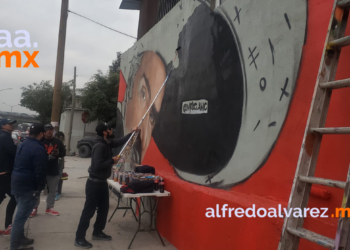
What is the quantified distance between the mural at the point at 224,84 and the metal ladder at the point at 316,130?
0.60 meters

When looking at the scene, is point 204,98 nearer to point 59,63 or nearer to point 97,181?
point 97,181

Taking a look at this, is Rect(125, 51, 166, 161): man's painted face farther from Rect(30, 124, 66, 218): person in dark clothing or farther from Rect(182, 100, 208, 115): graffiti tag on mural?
Rect(30, 124, 66, 218): person in dark clothing

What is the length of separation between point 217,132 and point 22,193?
8.77 ft

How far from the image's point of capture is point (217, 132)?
3877 mm

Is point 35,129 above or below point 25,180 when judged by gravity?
above

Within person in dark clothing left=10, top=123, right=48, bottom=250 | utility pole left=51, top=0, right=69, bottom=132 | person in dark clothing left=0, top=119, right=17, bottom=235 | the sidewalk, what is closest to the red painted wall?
the sidewalk

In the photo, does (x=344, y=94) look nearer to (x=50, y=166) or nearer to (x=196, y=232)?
(x=196, y=232)

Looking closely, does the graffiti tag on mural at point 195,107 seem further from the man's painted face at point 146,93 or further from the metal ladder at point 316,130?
the metal ladder at point 316,130

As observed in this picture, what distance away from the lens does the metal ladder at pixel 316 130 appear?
A: 198cm

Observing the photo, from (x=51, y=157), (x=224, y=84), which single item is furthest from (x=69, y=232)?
(x=224, y=84)

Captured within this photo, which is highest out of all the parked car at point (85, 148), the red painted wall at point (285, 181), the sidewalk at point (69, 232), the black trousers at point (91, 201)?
the red painted wall at point (285, 181)

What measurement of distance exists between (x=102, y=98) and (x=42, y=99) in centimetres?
2011

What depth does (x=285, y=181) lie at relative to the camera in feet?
9.16

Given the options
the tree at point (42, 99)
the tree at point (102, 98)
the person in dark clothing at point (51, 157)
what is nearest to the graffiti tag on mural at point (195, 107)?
the person in dark clothing at point (51, 157)
